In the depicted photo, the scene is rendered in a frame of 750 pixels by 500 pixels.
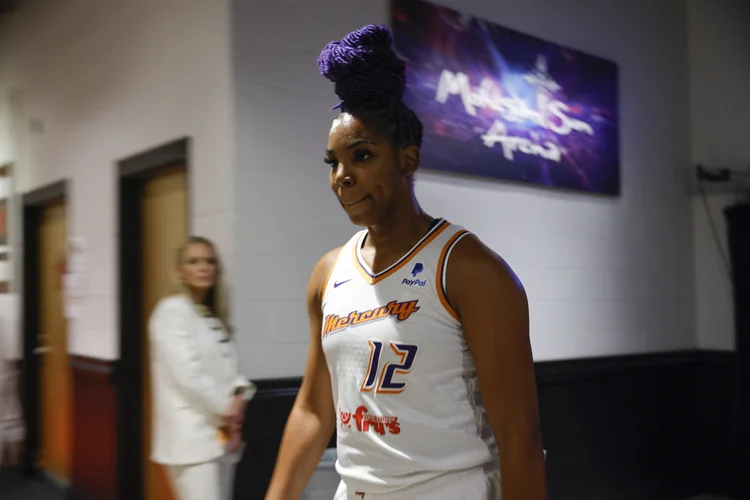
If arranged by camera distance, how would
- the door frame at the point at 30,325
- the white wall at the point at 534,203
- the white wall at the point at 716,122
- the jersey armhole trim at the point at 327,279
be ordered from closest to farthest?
the jersey armhole trim at the point at 327,279 < the white wall at the point at 534,203 < the white wall at the point at 716,122 < the door frame at the point at 30,325

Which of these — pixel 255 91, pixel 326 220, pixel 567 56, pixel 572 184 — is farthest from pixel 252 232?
pixel 567 56

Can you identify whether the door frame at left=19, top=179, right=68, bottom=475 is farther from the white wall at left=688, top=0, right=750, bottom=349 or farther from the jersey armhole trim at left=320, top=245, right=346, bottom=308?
the white wall at left=688, top=0, right=750, bottom=349

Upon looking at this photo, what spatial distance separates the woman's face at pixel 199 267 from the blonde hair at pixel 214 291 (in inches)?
0.5

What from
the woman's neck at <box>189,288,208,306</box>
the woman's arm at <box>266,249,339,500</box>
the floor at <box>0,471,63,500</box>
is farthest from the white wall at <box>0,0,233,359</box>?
the woman's arm at <box>266,249,339,500</box>

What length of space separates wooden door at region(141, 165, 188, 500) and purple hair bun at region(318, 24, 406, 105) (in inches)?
75.5

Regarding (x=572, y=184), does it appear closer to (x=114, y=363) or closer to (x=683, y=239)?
(x=683, y=239)

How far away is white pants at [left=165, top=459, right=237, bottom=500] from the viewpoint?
225 centimetres

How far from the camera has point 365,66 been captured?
3.73 feet

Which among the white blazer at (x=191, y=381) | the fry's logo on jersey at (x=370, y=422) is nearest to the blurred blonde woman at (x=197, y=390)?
the white blazer at (x=191, y=381)

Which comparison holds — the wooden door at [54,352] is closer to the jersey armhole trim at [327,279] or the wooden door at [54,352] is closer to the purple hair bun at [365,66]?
the jersey armhole trim at [327,279]

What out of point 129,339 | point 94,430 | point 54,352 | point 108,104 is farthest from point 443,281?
point 54,352

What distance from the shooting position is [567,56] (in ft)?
11.7

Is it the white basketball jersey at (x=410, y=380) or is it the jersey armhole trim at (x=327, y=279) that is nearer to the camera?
the white basketball jersey at (x=410, y=380)

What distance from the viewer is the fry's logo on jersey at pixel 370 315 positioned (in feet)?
3.64
